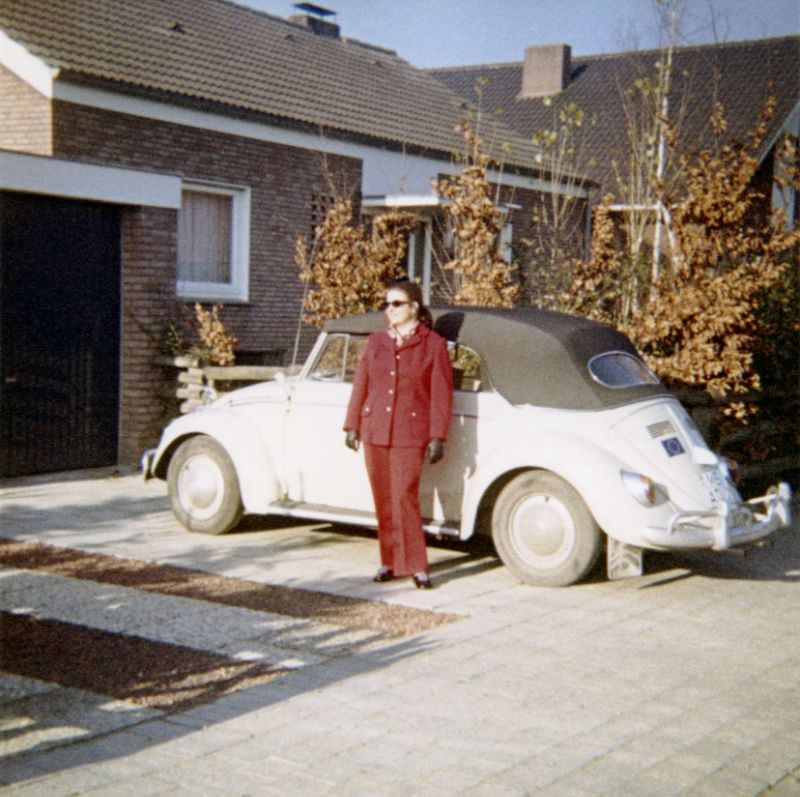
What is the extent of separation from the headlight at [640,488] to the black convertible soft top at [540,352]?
1.92 feet

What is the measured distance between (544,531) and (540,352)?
1.19m

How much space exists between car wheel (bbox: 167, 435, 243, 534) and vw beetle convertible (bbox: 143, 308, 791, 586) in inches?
0.5

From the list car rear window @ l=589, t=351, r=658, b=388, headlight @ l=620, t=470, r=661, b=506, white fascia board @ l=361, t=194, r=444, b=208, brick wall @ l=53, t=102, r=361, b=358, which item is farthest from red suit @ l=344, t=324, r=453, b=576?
white fascia board @ l=361, t=194, r=444, b=208

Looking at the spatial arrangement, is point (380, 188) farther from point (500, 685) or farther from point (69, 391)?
point (500, 685)

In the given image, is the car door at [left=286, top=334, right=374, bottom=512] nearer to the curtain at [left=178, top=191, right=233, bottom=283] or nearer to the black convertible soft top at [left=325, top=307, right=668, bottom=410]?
the black convertible soft top at [left=325, top=307, right=668, bottom=410]

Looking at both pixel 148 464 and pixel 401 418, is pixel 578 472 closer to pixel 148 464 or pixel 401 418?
pixel 401 418

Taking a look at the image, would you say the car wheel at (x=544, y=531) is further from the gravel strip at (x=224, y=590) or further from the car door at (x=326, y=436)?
the car door at (x=326, y=436)

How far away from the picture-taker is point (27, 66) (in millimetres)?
13086

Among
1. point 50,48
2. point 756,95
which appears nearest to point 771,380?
point 50,48

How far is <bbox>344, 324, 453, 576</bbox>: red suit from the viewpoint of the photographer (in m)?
7.91

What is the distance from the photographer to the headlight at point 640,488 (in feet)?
24.9

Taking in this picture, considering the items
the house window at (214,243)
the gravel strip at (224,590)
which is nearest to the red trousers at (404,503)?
the gravel strip at (224,590)

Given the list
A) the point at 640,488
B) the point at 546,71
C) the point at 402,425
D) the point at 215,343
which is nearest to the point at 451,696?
the point at 640,488

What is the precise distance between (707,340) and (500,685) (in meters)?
5.83
